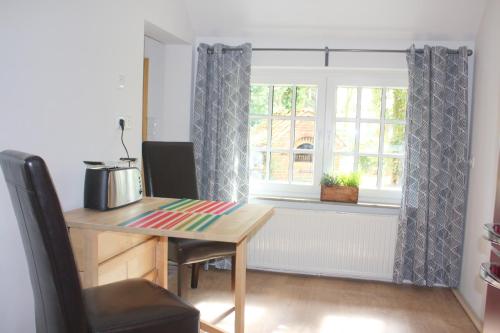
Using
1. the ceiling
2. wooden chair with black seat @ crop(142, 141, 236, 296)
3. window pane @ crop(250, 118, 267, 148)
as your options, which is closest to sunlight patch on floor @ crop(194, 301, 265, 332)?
wooden chair with black seat @ crop(142, 141, 236, 296)

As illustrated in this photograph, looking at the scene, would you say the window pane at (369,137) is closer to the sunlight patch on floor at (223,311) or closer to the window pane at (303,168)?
the window pane at (303,168)

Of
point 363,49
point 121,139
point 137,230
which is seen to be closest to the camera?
point 137,230

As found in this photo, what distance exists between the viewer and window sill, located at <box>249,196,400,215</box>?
3662 millimetres

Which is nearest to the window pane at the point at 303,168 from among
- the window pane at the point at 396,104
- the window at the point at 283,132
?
the window at the point at 283,132

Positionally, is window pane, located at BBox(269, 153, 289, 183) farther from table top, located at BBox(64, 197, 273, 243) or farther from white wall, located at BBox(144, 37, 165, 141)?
table top, located at BBox(64, 197, 273, 243)

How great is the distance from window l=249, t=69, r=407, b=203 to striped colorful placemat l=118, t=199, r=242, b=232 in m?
1.58

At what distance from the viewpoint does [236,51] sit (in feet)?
12.0

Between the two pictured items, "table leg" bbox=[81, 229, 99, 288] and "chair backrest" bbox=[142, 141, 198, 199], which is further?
"chair backrest" bbox=[142, 141, 198, 199]

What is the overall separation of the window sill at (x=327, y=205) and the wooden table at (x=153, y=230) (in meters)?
1.45

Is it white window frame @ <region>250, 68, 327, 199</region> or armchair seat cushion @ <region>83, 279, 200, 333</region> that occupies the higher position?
white window frame @ <region>250, 68, 327, 199</region>

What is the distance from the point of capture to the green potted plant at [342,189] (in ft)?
12.1

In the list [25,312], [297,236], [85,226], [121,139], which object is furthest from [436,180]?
[25,312]

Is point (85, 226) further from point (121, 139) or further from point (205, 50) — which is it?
point (205, 50)

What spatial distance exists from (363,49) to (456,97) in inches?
31.0
